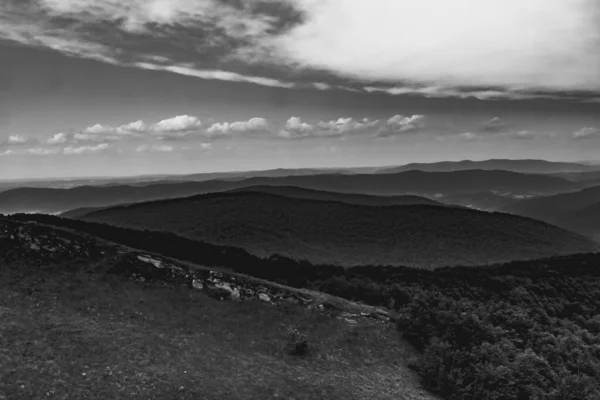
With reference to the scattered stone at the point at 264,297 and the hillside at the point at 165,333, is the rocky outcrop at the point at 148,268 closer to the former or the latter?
the scattered stone at the point at 264,297

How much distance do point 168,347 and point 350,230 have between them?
104733 millimetres

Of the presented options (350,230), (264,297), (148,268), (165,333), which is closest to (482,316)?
(264,297)

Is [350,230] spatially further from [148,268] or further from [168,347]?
[168,347]

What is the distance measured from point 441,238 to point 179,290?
107 metres

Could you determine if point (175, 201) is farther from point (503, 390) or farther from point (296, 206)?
point (503, 390)

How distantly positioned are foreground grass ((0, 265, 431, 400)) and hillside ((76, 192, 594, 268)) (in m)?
63.6

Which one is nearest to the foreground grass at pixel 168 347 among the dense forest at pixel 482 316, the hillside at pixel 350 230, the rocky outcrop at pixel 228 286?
the rocky outcrop at pixel 228 286

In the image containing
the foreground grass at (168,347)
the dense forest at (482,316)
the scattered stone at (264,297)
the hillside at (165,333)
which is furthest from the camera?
the scattered stone at (264,297)

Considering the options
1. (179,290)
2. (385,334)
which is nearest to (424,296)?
(385,334)

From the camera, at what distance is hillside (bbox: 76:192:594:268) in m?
104

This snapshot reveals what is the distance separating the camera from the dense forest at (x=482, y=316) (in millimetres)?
24344

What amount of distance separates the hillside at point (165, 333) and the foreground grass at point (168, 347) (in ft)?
0.22

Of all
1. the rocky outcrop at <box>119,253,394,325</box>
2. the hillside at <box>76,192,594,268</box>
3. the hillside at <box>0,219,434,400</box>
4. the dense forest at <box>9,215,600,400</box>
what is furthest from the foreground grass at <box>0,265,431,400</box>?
the hillside at <box>76,192,594,268</box>

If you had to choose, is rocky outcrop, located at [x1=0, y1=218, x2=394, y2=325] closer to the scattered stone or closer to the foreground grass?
the scattered stone
